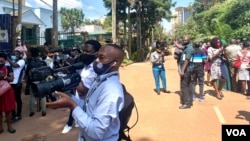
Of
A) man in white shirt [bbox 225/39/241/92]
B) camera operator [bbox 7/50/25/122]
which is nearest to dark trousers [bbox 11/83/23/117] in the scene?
camera operator [bbox 7/50/25/122]

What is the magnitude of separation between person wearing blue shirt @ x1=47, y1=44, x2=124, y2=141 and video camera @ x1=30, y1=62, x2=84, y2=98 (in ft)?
0.31

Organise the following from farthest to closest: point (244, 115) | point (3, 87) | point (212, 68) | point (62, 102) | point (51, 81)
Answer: point (212, 68), point (244, 115), point (3, 87), point (51, 81), point (62, 102)

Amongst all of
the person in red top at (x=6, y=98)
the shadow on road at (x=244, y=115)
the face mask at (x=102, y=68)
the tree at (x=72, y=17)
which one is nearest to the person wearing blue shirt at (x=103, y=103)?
the face mask at (x=102, y=68)

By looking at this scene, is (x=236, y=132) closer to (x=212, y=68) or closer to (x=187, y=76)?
(x=187, y=76)

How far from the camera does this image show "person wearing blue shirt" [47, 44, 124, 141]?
2098 millimetres

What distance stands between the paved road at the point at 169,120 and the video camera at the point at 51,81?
3.16 metres

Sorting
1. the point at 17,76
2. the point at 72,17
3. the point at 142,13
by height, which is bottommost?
the point at 17,76

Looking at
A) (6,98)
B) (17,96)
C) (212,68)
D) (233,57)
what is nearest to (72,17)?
(233,57)

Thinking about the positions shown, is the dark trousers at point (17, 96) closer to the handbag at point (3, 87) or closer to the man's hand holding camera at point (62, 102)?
the handbag at point (3, 87)

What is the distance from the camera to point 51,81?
89.5 inches

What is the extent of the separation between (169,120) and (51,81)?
4728mm

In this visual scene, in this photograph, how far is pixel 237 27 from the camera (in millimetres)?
18703

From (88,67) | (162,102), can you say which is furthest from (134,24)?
(88,67)

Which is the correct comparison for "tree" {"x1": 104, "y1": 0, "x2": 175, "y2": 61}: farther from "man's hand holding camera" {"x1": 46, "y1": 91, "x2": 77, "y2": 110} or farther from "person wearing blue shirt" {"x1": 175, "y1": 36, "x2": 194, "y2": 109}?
"man's hand holding camera" {"x1": 46, "y1": 91, "x2": 77, "y2": 110}
